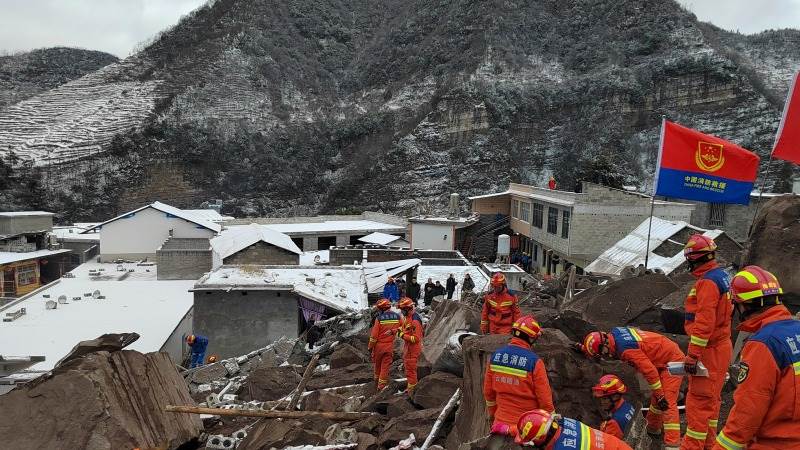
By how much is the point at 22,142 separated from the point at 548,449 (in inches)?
2621

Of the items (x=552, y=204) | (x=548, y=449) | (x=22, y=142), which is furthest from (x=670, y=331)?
(x=22, y=142)

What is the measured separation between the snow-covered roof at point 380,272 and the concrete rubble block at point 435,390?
32.8ft

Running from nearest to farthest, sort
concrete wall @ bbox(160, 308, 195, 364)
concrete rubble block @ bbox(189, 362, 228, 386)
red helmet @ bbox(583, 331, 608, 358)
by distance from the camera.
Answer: red helmet @ bbox(583, 331, 608, 358) → concrete rubble block @ bbox(189, 362, 228, 386) → concrete wall @ bbox(160, 308, 195, 364)

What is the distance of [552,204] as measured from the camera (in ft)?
94.1

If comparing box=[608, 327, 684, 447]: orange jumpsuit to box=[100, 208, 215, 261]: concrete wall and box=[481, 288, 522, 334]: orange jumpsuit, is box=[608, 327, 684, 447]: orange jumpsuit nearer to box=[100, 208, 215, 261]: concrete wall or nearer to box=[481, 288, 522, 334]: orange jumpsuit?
box=[481, 288, 522, 334]: orange jumpsuit

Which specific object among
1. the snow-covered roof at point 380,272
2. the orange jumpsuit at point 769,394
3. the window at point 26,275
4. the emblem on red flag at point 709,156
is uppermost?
the emblem on red flag at point 709,156

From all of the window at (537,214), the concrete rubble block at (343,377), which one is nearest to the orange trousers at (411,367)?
the concrete rubble block at (343,377)

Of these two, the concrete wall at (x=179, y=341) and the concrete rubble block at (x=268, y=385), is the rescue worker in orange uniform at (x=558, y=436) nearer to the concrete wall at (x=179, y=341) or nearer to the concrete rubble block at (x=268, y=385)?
the concrete rubble block at (x=268, y=385)

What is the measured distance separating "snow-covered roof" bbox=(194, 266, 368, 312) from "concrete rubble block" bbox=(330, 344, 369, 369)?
176 inches

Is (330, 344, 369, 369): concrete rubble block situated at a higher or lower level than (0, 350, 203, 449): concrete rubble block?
lower

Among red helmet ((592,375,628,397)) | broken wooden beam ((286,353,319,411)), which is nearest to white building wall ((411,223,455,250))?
broken wooden beam ((286,353,319,411))

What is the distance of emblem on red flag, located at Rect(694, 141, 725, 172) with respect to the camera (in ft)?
33.3

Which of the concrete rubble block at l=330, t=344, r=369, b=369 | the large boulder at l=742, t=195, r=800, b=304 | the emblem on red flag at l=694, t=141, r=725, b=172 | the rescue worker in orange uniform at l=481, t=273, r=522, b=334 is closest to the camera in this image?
the large boulder at l=742, t=195, r=800, b=304

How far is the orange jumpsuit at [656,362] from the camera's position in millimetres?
4930
